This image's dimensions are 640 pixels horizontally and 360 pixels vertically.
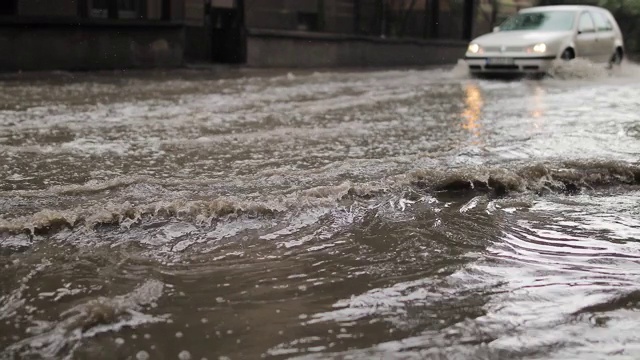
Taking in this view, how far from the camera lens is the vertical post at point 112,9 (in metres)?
13.3

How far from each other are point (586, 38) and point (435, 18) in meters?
9.50

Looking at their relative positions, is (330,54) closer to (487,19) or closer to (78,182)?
(487,19)

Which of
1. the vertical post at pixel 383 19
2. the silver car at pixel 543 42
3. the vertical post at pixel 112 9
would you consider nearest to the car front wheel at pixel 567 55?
the silver car at pixel 543 42

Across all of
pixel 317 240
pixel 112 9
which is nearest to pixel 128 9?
pixel 112 9

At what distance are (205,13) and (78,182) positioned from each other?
11.9 meters

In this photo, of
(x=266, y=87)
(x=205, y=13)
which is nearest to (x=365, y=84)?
(x=266, y=87)

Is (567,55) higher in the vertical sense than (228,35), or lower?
lower

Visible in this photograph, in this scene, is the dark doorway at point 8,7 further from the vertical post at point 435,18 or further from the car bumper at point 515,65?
the vertical post at point 435,18

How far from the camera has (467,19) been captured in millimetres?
22844

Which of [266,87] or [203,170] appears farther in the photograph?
[266,87]

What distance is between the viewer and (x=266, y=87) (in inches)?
402

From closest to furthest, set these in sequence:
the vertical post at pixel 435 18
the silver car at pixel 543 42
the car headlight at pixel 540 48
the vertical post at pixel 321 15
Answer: the car headlight at pixel 540 48 → the silver car at pixel 543 42 → the vertical post at pixel 321 15 → the vertical post at pixel 435 18

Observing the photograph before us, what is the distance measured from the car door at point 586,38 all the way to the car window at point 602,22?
268mm

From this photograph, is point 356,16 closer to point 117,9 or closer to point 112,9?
point 117,9
